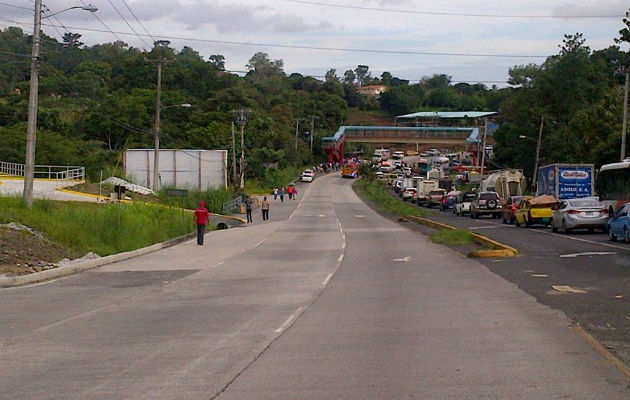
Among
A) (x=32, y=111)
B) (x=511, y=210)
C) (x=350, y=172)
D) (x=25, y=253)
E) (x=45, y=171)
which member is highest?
(x=32, y=111)

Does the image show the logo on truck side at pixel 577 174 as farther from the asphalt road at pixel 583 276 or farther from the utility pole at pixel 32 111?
the utility pole at pixel 32 111

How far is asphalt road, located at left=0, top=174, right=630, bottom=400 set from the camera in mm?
9180

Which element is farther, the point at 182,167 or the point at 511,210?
the point at 182,167

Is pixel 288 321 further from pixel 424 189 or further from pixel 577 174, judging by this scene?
pixel 424 189

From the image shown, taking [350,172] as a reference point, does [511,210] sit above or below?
below

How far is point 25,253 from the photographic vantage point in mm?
24719

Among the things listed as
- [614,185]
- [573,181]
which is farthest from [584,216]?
[573,181]

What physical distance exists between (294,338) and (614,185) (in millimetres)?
31348

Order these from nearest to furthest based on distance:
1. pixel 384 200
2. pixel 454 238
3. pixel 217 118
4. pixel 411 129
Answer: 1. pixel 454 238
2. pixel 384 200
3. pixel 217 118
4. pixel 411 129

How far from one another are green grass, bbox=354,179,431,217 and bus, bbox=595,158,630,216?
19610 mm

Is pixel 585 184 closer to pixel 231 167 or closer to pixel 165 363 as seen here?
pixel 165 363

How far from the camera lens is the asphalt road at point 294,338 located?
9180 mm

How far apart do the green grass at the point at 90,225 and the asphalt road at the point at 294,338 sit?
17.6ft

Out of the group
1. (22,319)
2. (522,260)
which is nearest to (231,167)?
(522,260)
